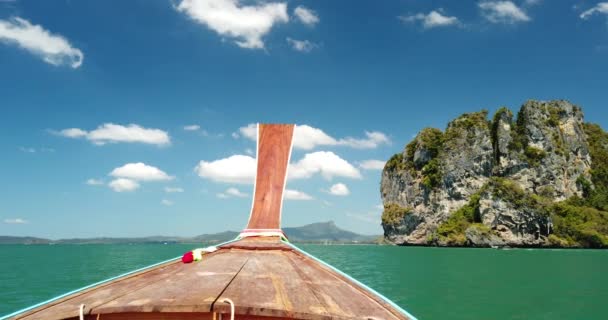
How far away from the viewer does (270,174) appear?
807cm

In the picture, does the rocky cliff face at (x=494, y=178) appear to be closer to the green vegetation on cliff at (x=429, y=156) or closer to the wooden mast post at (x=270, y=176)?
the green vegetation on cliff at (x=429, y=156)

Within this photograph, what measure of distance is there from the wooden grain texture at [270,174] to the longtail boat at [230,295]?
9.96ft

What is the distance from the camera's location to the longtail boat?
182 cm

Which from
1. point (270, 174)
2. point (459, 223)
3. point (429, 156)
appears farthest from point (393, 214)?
point (270, 174)

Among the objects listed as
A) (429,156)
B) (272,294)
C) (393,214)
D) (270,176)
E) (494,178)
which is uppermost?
(429,156)

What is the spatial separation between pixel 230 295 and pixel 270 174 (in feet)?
19.9

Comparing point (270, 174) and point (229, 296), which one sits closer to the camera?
point (229, 296)

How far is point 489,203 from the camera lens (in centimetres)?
9238

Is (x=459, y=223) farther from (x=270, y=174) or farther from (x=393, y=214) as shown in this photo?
(x=270, y=174)

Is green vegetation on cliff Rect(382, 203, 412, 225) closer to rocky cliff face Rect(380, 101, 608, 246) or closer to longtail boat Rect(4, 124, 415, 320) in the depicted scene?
rocky cliff face Rect(380, 101, 608, 246)

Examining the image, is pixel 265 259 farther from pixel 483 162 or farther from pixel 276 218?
pixel 483 162

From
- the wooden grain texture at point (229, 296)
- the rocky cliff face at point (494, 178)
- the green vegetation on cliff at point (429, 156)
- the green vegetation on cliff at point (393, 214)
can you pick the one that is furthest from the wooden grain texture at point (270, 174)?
the green vegetation on cliff at point (393, 214)

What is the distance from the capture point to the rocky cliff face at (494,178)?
90938mm

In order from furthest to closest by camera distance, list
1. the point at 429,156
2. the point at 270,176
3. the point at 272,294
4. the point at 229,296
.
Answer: the point at 429,156, the point at 270,176, the point at 272,294, the point at 229,296
